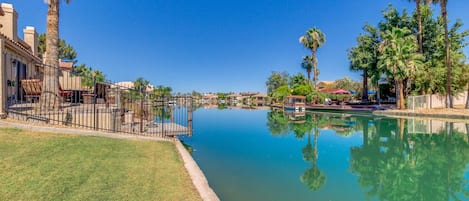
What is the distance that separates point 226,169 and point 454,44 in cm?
3209

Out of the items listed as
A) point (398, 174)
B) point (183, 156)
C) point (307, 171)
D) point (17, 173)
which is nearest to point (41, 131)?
point (17, 173)

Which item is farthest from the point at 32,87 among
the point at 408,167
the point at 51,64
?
the point at 408,167

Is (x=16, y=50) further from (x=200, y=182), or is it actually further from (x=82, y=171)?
(x=200, y=182)

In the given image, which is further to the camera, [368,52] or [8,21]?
[368,52]

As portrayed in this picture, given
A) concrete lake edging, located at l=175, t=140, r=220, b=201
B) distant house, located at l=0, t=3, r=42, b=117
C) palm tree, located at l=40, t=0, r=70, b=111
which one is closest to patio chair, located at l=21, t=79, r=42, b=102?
distant house, located at l=0, t=3, r=42, b=117

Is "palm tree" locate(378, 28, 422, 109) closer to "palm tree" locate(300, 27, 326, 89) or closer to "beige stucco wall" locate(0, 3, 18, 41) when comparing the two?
"palm tree" locate(300, 27, 326, 89)

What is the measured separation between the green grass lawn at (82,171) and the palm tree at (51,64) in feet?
11.2

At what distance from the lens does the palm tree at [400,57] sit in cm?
2291

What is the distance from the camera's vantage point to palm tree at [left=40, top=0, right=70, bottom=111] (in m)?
8.02

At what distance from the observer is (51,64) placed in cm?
834

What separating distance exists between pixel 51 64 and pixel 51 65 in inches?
4.4

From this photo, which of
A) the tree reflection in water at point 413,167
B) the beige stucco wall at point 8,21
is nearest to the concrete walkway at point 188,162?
the tree reflection in water at point 413,167

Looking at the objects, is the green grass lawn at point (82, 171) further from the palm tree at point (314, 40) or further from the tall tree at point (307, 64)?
the tall tree at point (307, 64)

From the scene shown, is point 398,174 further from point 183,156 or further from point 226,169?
point 183,156
